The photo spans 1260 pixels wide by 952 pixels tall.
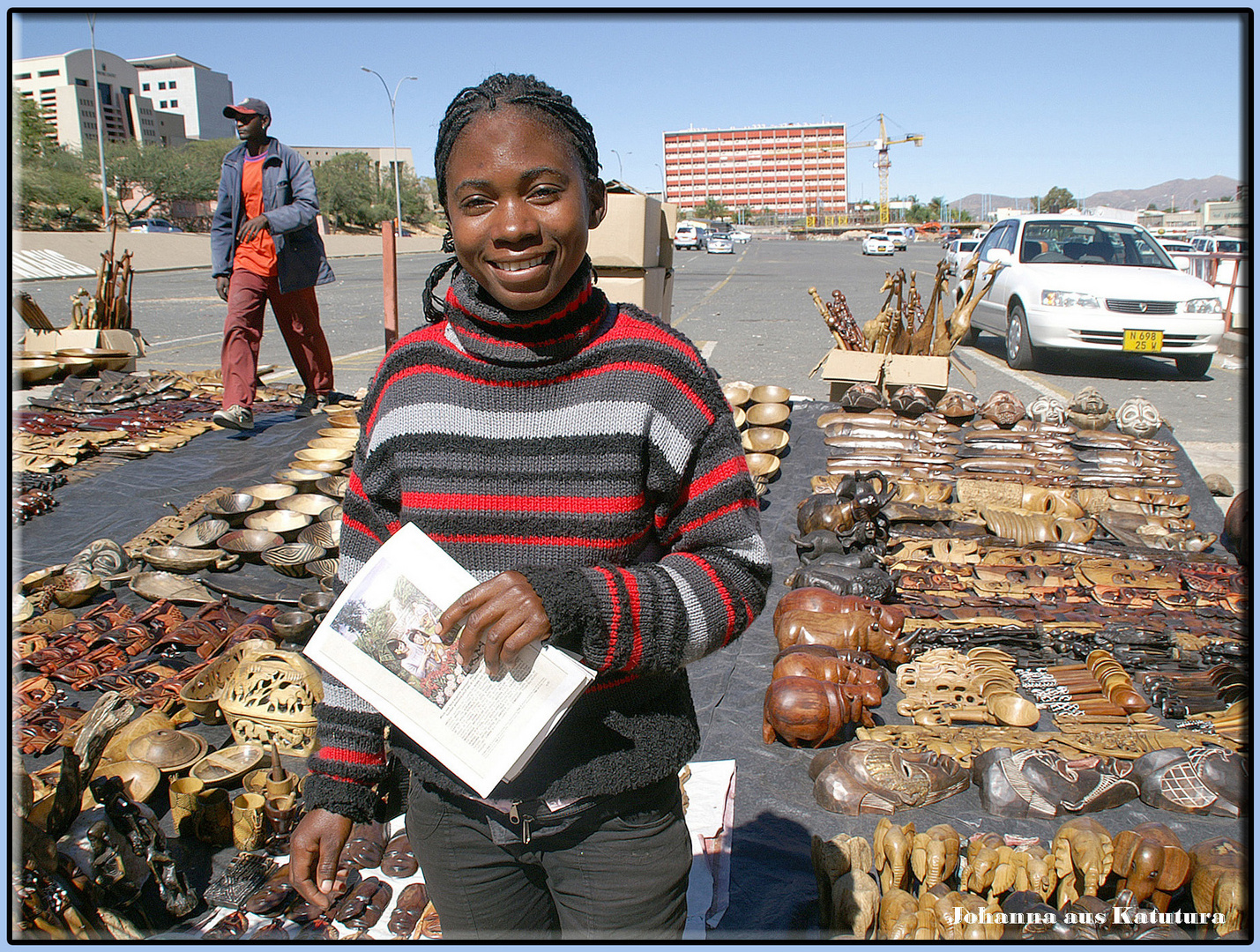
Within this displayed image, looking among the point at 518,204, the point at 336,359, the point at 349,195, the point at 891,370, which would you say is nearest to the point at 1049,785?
the point at 518,204

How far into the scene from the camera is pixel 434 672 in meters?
1.18

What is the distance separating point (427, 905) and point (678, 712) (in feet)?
4.50

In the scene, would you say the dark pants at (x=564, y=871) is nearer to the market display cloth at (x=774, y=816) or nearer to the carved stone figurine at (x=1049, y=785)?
the market display cloth at (x=774, y=816)

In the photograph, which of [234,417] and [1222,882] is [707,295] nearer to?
[234,417]

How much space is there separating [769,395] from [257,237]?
12.6ft

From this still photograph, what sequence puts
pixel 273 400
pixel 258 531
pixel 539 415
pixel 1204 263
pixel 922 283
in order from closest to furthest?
pixel 539 415
pixel 258 531
pixel 273 400
pixel 1204 263
pixel 922 283

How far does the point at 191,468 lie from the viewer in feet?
17.7

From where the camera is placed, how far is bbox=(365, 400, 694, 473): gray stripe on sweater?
120 centimetres

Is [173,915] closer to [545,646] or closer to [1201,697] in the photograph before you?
[545,646]

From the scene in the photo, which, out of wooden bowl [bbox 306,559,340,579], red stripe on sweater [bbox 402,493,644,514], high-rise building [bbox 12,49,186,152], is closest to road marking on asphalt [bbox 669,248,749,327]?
wooden bowl [bbox 306,559,340,579]

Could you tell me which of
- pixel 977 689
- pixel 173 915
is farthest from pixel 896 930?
pixel 173 915

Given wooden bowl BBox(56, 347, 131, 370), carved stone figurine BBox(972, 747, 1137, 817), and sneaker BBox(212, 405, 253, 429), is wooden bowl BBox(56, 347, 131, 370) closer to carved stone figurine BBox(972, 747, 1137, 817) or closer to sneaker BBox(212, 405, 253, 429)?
sneaker BBox(212, 405, 253, 429)

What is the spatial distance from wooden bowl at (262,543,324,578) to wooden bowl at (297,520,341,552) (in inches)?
2.3

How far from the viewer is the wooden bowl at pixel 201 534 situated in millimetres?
4297
